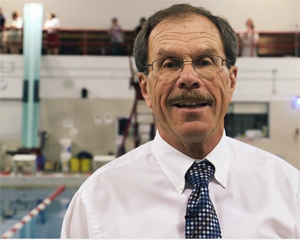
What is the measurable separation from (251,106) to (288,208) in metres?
6.70

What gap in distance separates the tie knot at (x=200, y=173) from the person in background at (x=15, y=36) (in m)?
6.29

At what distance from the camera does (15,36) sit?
806 centimetres

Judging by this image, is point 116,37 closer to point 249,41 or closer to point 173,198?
point 249,41

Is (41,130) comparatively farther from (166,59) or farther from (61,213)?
(166,59)

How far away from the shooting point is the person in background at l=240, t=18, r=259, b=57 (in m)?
7.08

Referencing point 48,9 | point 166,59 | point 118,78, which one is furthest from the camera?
point 118,78

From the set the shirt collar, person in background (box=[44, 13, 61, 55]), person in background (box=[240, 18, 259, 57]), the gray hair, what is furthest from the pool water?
person in background (box=[240, 18, 259, 57])

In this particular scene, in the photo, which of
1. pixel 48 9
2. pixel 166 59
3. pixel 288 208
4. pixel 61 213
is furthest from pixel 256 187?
pixel 48 9

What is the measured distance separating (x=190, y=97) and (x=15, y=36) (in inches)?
294

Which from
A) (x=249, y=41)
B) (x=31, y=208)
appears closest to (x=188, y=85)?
(x=31, y=208)

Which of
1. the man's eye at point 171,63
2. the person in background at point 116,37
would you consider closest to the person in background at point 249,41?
the person in background at point 116,37

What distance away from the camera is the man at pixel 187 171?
1238 millimetres

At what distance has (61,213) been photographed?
5.24m

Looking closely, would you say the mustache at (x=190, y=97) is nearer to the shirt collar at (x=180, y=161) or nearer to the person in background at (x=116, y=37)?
the shirt collar at (x=180, y=161)
